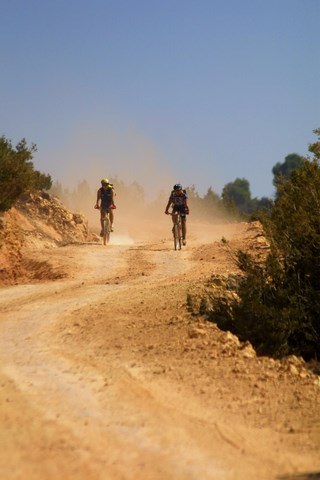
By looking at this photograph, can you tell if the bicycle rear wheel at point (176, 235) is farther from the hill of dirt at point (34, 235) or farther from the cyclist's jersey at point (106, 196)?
the hill of dirt at point (34, 235)

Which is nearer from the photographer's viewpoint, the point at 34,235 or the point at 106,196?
the point at 106,196

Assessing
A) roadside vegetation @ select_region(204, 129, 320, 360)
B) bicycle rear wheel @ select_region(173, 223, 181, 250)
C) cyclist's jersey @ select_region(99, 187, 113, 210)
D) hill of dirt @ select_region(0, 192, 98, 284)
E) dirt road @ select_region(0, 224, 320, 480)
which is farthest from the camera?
cyclist's jersey @ select_region(99, 187, 113, 210)

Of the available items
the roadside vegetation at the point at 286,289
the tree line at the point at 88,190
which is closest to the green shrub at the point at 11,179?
the tree line at the point at 88,190

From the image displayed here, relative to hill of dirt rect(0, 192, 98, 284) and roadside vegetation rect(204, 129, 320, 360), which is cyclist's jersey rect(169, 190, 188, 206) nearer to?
hill of dirt rect(0, 192, 98, 284)

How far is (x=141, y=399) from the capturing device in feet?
20.4

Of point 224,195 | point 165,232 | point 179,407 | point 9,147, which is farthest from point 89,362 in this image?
point 224,195

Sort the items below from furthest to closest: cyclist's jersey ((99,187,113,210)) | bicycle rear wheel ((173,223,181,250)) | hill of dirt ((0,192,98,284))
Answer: cyclist's jersey ((99,187,113,210)) → bicycle rear wheel ((173,223,181,250)) → hill of dirt ((0,192,98,284))

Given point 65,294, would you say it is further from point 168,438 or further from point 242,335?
point 168,438

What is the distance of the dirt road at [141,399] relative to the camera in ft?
15.9

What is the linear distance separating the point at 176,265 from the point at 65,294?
15.8 ft

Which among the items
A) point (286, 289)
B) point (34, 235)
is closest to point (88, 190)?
point (34, 235)

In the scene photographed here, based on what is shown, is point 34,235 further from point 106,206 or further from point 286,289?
point 286,289

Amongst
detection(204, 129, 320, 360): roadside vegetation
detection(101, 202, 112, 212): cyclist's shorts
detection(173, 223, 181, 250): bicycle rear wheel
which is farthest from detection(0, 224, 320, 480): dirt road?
detection(101, 202, 112, 212): cyclist's shorts

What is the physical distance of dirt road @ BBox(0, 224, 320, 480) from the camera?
485 cm
